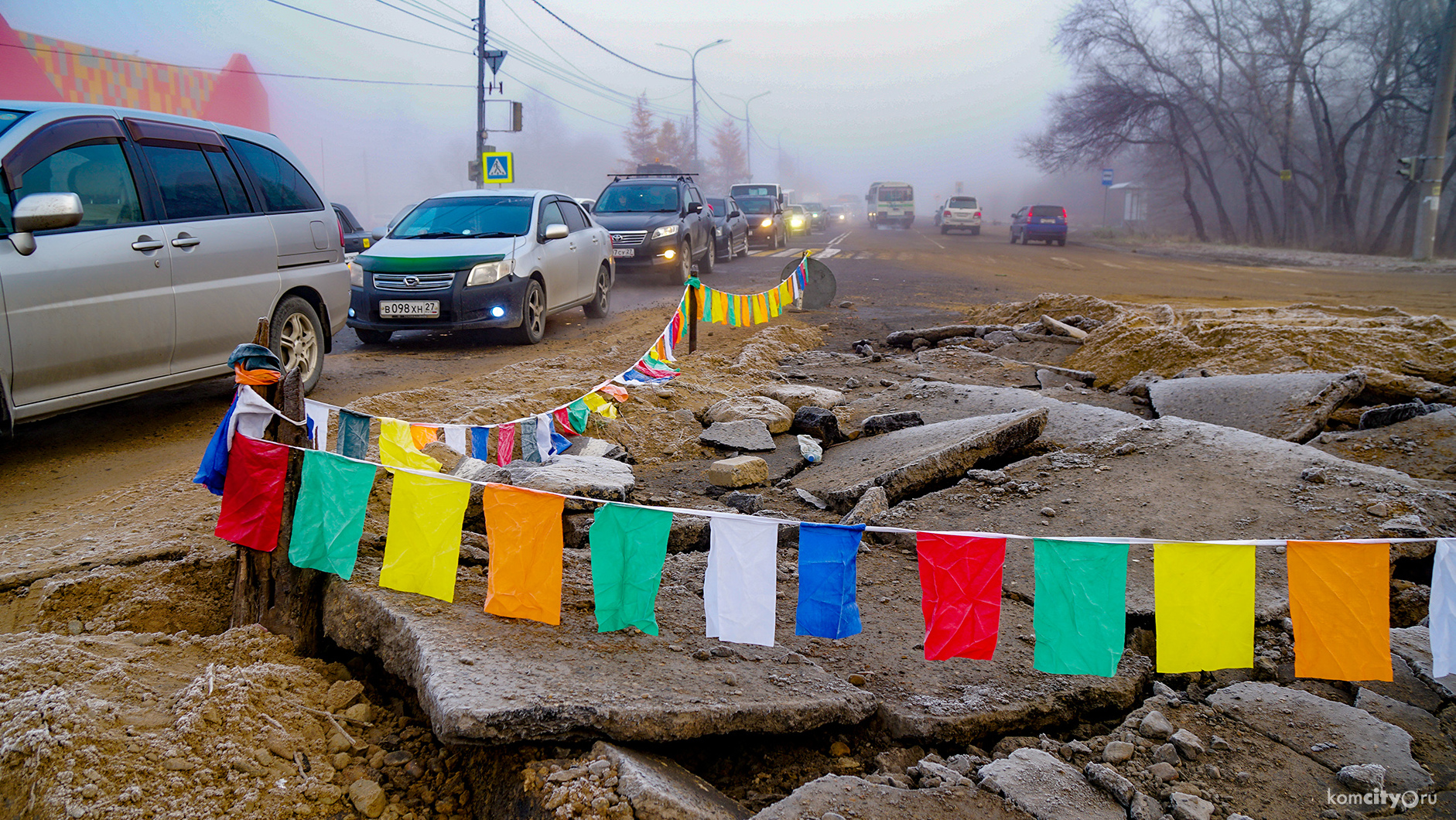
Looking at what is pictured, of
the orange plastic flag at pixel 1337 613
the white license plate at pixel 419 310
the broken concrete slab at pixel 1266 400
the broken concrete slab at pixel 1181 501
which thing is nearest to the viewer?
the orange plastic flag at pixel 1337 613

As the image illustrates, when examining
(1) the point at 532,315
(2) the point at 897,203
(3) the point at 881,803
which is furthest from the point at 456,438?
(2) the point at 897,203

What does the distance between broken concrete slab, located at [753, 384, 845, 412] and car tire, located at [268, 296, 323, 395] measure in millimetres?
3312

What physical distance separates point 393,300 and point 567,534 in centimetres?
580

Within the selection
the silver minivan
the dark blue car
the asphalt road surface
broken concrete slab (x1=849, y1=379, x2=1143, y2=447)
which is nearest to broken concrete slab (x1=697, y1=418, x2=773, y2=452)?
broken concrete slab (x1=849, y1=379, x2=1143, y2=447)

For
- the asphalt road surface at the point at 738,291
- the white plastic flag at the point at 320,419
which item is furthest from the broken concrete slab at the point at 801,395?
the white plastic flag at the point at 320,419

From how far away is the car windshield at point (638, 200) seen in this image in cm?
1619

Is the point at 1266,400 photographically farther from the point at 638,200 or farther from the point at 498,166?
the point at 498,166

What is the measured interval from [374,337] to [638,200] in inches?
→ 306

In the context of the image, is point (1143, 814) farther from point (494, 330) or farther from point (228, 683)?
point (494, 330)

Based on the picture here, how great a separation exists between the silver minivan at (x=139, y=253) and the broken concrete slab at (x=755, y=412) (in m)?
3.01

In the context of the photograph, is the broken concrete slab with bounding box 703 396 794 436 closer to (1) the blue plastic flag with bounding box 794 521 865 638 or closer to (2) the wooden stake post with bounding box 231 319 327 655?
(2) the wooden stake post with bounding box 231 319 327 655

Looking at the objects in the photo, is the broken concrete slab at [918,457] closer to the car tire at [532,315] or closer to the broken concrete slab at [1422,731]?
the broken concrete slab at [1422,731]

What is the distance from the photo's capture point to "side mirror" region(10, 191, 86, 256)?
4250 mm

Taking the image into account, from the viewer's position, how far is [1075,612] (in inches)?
106
